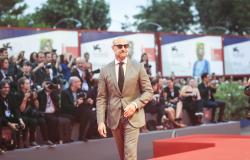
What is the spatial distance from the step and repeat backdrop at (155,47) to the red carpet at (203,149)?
7785 millimetres

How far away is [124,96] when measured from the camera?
662cm

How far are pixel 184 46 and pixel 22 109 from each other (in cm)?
1052

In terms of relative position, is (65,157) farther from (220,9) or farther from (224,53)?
(220,9)

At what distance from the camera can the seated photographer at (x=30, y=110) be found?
38.1ft

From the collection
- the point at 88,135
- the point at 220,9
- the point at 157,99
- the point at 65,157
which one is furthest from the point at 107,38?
the point at 220,9

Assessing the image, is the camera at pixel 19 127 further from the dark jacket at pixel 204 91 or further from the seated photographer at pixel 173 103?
the dark jacket at pixel 204 91

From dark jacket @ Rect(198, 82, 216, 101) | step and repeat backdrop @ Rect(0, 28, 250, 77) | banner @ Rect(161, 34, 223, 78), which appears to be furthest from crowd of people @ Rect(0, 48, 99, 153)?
banner @ Rect(161, 34, 223, 78)

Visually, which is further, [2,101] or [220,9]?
[220,9]

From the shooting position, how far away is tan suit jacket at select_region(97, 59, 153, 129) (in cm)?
658

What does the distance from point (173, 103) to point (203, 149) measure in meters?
9.40

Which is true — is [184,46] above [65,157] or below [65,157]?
above

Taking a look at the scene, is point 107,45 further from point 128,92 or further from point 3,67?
point 128,92

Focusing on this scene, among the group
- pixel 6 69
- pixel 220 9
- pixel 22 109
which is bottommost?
pixel 22 109

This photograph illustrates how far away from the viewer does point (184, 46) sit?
21.1 metres
